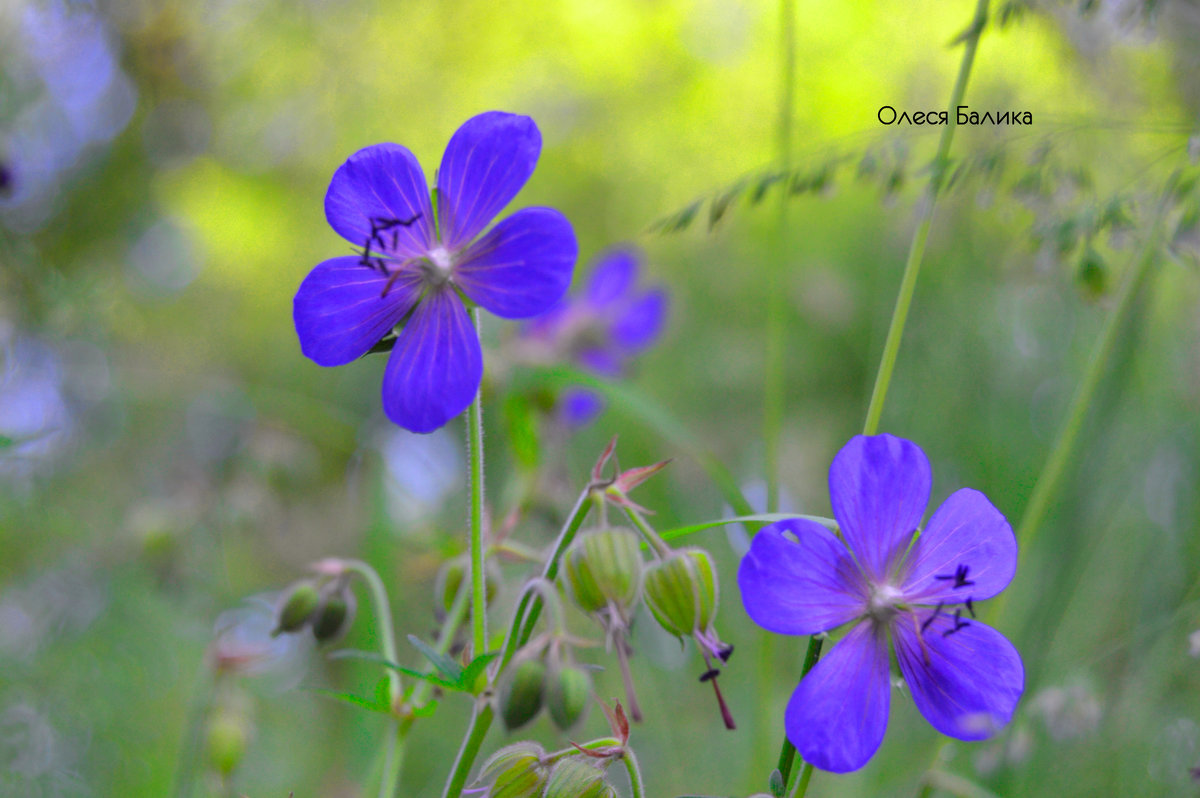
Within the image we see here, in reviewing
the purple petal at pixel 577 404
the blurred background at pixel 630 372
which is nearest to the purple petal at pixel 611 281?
the blurred background at pixel 630 372

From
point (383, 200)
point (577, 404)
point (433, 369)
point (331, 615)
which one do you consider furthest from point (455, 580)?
point (577, 404)

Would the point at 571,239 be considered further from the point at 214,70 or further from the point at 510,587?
the point at 214,70

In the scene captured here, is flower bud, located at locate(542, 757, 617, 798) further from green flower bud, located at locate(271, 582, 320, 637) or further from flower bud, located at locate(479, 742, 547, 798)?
green flower bud, located at locate(271, 582, 320, 637)

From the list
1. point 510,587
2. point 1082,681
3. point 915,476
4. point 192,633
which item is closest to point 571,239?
point 915,476

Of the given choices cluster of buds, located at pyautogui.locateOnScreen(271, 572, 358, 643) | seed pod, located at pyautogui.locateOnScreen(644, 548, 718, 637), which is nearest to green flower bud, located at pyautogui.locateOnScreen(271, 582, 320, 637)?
cluster of buds, located at pyautogui.locateOnScreen(271, 572, 358, 643)

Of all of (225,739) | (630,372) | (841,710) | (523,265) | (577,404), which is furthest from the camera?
(630,372)

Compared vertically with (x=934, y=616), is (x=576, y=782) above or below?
below

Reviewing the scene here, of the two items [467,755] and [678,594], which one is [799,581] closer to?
[678,594]
